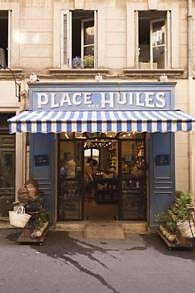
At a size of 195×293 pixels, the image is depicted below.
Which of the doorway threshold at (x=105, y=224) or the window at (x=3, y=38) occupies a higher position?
the window at (x=3, y=38)

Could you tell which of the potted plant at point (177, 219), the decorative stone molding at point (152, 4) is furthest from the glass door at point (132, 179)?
the decorative stone molding at point (152, 4)

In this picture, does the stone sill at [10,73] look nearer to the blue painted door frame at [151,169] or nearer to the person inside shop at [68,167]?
the blue painted door frame at [151,169]

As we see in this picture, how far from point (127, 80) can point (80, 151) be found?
7.53ft

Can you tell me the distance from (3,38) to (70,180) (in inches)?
177

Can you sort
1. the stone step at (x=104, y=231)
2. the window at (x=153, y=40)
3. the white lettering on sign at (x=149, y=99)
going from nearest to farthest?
1. the stone step at (x=104, y=231)
2. the white lettering on sign at (x=149, y=99)
3. the window at (x=153, y=40)

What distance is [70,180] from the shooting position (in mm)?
11406

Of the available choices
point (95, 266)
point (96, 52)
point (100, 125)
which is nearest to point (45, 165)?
point (100, 125)

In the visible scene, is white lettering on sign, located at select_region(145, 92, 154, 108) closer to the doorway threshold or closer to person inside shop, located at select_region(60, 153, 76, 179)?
person inside shop, located at select_region(60, 153, 76, 179)

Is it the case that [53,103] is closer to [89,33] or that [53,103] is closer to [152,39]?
[89,33]

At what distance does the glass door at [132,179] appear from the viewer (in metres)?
11.4

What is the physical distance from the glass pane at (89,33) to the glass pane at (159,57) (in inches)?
70.5

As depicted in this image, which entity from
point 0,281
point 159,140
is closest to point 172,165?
point 159,140

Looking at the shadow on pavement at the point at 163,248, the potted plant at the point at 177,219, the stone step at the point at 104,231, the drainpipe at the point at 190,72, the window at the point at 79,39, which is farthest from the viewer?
the window at the point at 79,39

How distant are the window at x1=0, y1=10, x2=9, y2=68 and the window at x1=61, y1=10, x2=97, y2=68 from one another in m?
1.66
